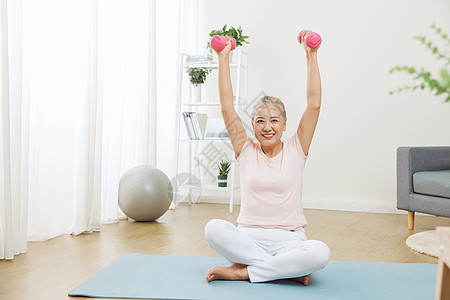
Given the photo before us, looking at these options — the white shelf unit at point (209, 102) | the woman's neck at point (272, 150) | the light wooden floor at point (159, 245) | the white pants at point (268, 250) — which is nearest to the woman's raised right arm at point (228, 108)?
the woman's neck at point (272, 150)

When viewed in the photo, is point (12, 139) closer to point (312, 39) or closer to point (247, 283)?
point (247, 283)

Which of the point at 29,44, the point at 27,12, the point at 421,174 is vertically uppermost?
the point at 27,12

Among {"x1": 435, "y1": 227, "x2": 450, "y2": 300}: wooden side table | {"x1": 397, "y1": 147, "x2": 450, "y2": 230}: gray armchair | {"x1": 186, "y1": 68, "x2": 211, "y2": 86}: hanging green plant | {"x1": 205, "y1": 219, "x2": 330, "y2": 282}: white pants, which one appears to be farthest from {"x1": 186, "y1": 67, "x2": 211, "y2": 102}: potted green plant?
{"x1": 435, "y1": 227, "x2": 450, "y2": 300}: wooden side table

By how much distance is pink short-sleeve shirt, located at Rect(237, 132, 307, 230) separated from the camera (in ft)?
6.93

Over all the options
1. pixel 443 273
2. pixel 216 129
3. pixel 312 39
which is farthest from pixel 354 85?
pixel 443 273

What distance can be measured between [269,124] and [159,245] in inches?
44.3

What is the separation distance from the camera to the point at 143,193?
3.48 m

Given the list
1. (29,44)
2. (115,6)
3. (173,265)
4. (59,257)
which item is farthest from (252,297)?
(115,6)

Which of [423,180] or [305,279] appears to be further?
[423,180]

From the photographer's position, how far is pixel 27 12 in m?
Answer: 2.84

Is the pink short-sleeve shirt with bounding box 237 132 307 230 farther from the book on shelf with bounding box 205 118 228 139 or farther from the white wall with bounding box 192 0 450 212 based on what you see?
the white wall with bounding box 192 0 450 212

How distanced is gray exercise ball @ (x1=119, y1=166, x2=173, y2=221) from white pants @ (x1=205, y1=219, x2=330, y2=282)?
4.86ft

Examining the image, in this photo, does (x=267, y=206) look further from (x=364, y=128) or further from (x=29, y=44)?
(x=364, y=128)

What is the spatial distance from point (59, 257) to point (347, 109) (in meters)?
2.87
